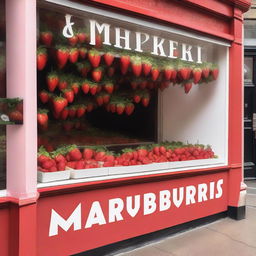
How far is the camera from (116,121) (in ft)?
19.2

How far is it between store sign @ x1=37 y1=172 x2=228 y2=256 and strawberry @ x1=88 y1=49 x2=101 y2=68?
1.41 m

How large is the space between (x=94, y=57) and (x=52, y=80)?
1.75ft

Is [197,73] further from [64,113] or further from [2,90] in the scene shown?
[2,90]

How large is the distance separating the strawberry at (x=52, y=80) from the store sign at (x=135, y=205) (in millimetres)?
1308

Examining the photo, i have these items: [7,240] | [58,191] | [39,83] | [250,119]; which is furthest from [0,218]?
[250,119]

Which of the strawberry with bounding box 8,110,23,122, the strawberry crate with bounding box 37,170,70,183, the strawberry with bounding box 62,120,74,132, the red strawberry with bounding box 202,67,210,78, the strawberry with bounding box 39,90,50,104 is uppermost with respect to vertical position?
the red strawberry with bounding box 202,67,210,78

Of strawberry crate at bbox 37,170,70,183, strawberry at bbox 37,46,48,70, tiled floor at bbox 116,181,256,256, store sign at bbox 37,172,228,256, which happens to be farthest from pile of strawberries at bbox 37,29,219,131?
tiled floor at bbox 116,181,256,256

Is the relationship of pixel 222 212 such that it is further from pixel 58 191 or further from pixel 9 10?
pixel 9 10

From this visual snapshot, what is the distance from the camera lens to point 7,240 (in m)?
3.35

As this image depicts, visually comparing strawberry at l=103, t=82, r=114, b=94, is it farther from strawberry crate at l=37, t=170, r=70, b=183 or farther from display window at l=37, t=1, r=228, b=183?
strawberry crate at l=37, t=170, r=70, b=183

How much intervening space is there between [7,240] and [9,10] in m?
2.04

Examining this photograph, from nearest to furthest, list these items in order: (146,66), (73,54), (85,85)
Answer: (73,54) < (85,85) < (146,66)

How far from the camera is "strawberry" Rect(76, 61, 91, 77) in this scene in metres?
4.39

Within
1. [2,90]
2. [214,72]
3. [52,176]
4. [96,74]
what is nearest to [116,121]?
[96,74]
